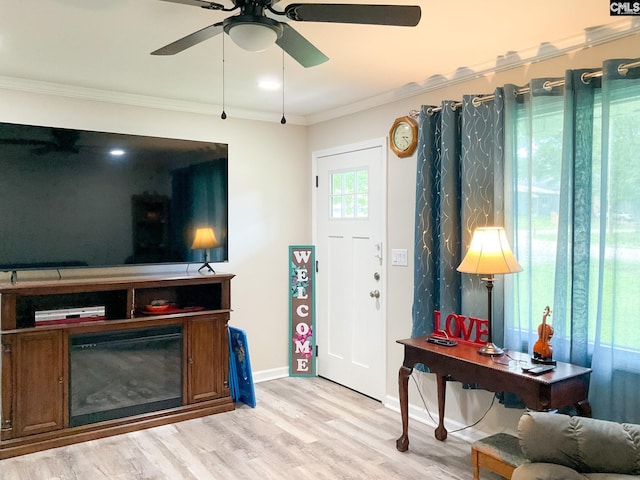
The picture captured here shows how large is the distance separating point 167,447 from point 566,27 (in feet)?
11.2

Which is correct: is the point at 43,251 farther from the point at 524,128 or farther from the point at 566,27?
the point at 566,27

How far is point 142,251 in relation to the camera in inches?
150

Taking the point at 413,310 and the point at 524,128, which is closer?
the point at 524,128

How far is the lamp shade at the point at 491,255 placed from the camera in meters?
2.75

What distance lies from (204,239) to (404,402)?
198 centimetres

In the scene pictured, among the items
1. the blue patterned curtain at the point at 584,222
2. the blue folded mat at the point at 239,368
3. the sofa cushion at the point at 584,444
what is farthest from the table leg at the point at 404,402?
the blue folded mat at the point at 239,368

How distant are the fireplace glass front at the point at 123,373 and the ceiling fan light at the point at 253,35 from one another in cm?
239

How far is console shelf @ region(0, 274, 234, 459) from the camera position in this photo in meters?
3.20

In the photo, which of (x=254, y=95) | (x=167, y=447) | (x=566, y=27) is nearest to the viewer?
(x=566, y=27)

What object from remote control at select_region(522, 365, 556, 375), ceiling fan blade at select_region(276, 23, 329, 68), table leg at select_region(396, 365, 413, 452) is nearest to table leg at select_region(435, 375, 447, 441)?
table leg at select_region(396, 365, 413, 452)

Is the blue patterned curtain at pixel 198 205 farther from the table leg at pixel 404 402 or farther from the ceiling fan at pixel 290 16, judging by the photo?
the ceiling fan at pixel 290 16

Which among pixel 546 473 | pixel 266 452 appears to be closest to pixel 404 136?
pixel 266 452

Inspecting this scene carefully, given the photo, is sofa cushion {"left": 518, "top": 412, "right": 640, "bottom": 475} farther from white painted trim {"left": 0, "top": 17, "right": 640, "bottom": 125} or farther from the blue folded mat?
the blue folded mat

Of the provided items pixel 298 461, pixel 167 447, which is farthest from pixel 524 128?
pixel 167 447
